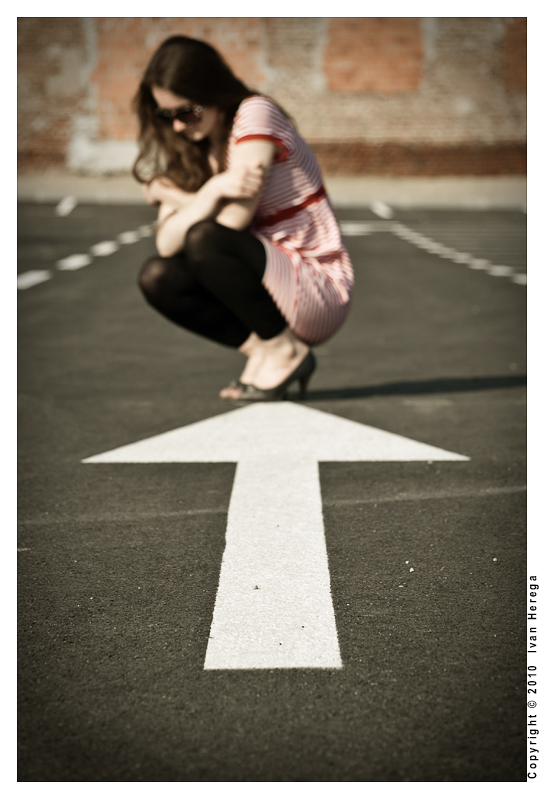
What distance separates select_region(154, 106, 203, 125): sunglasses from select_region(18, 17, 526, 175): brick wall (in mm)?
19862

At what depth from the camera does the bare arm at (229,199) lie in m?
3.47

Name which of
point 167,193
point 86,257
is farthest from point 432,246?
point 167,193

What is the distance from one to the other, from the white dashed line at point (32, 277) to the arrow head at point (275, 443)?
4.53 metres

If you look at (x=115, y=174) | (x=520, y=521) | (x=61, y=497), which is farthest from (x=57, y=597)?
(x=115, y=174)

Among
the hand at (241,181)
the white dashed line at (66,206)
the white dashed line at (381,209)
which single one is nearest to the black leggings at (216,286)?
the hand at (241,181)

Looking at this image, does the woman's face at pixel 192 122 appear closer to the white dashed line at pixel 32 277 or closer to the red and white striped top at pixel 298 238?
the red and white striped top at pixel 298 238

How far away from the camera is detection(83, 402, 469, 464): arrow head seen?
3154 mm

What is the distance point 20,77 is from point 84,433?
71.0ft

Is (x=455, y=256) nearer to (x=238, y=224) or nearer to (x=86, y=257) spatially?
(x=86, y=257)

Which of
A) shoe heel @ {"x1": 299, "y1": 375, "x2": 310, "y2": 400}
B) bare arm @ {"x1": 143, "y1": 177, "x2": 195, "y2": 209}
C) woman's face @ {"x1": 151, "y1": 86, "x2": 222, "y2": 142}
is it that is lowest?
shoe heel @ {"x1": 299, "y1": 375, "x2": 310, "y2": 400}

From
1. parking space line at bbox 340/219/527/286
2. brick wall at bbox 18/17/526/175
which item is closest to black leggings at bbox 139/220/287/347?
parking space line at bbox 340/219/527/286

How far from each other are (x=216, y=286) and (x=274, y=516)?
133 cm

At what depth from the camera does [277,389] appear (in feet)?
12.5

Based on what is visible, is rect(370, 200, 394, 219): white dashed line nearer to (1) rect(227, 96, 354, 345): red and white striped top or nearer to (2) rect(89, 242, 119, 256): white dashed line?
(2) rect(89, 242, 119, 256): white dashed line
